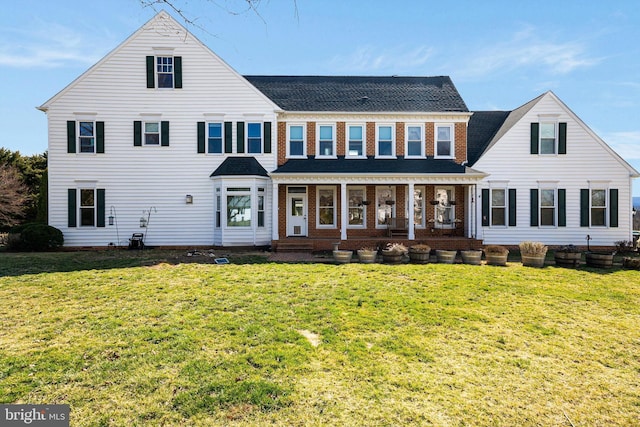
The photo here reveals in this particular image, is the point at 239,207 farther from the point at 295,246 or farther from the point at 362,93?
the point at 362,93

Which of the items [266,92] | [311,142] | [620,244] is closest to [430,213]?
[311,142]

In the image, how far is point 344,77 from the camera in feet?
65.6

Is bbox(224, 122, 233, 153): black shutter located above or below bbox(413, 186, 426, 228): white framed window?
above

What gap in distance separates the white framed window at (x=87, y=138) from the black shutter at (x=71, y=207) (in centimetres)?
210

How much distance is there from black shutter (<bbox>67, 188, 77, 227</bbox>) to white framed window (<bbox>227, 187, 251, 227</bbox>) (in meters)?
7.59

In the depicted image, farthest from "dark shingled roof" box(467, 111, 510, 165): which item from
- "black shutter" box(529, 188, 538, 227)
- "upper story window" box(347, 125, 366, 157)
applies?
"upper story window" box(347, 125, 366, 157)

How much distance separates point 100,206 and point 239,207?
6839 mm

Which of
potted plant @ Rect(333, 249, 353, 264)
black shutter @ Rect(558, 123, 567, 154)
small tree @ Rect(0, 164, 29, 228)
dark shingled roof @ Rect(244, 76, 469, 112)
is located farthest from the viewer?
small tree @ Rect(0, 164, 29, 228)

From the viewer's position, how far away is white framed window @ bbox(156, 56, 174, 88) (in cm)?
1644

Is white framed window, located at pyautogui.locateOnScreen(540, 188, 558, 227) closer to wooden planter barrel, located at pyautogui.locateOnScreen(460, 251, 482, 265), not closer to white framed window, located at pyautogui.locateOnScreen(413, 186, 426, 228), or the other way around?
white framed window, located at pyautogui.locateOnScreen(413, 186, 426, 228)

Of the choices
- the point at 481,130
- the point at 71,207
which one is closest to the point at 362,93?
the point at 481,130

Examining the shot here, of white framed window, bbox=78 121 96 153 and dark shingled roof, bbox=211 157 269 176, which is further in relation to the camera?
white framed window, bbox=78 121 96 153

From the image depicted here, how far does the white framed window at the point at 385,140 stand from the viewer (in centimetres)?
1767

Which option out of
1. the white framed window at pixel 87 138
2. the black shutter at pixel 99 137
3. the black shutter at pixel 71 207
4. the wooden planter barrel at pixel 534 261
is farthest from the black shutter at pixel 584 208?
the black shutter at pixel 71 207
